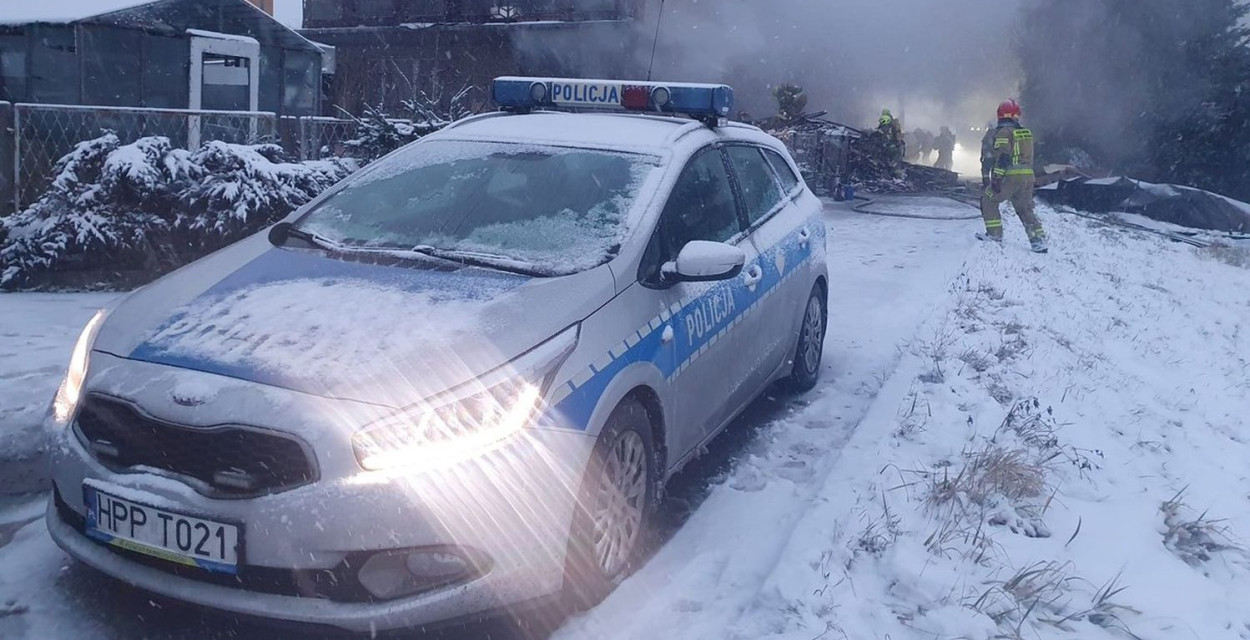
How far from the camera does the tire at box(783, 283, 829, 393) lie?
17.4ft

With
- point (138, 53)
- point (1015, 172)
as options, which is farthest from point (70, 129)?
point (1015, 172)

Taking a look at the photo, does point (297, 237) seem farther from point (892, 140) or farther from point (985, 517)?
point (892, 140)

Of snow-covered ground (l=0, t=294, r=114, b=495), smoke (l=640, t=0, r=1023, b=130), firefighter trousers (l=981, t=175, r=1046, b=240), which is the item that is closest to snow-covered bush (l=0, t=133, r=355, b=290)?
snow-covered ground (l=0, t=294, r=114, b=495)

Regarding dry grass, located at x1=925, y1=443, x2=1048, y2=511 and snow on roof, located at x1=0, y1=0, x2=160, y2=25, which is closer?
dry grass, located at x1=925, y1=443, x2=1048, y2=511

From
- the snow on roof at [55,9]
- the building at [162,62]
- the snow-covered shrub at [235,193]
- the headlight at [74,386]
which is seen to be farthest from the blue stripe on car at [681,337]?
the snow on roof at [55,9]

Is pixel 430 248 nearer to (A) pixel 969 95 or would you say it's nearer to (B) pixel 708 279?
(B) pixel 708 279

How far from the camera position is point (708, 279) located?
350cm

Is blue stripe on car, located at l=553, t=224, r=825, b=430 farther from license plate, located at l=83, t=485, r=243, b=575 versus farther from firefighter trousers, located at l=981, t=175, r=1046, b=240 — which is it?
firefighter trousers, located at l=981, t=175, r=1046, b=240

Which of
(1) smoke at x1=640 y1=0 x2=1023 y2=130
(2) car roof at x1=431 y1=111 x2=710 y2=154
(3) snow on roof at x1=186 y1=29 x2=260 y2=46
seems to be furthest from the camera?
(1) smoke at x1=640 y1=0 x2=1023 y2=130

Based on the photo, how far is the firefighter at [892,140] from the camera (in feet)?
64.0

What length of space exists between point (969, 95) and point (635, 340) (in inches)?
1453

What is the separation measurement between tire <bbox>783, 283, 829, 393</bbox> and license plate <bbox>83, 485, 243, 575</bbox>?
3371 mm

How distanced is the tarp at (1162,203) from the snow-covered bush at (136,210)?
632 inches

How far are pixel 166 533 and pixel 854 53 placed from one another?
28.9 metres
